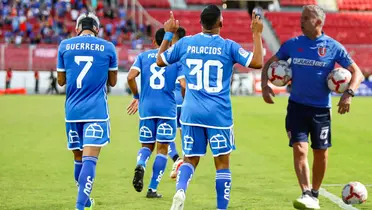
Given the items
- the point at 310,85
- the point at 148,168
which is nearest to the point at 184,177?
the point at 310,85

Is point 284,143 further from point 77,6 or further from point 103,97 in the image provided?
point 77,6

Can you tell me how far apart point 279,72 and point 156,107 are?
6.70 ft

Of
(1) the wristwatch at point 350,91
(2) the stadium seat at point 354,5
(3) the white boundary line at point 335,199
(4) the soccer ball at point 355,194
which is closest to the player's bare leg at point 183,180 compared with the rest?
(1) the wristwatch at point 350,91

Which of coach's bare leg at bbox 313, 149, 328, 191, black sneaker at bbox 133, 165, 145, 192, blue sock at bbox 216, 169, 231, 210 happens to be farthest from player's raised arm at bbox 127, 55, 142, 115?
coach's bare leg at bbox 313, 149, 328, 191

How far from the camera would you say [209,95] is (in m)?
8.42

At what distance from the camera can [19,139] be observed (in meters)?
18.6

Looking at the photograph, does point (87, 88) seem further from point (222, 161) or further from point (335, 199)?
point (335, 199)

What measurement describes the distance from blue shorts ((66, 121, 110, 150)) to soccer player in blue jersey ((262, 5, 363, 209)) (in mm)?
1921

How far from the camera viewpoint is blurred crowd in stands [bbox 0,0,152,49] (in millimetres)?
44438

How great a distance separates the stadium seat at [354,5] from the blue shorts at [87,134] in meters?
46.5

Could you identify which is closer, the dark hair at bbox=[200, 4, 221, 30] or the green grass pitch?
the dark hair at bbox=[200, 4, 221, 30]

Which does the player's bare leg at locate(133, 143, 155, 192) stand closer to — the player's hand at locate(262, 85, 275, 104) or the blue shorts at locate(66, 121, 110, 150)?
the blue shorts at locate(66, 121, 110, 150)

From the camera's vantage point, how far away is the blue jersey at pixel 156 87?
422 inches

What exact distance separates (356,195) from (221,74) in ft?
7.96
